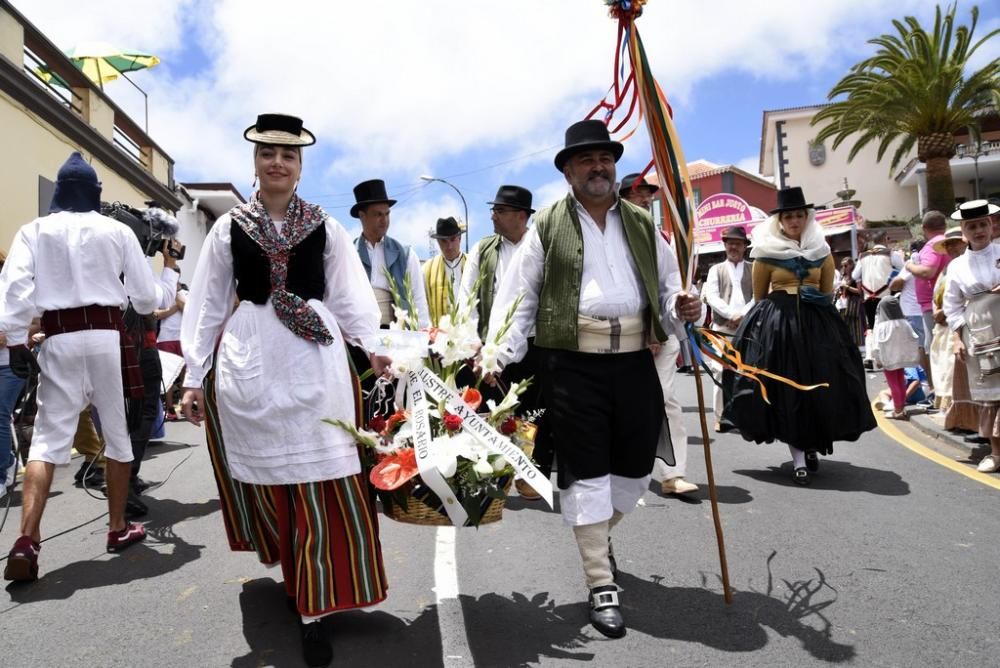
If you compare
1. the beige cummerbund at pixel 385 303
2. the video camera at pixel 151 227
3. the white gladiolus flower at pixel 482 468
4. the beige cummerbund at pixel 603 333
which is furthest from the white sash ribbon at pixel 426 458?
the video camera at pixel 151 227

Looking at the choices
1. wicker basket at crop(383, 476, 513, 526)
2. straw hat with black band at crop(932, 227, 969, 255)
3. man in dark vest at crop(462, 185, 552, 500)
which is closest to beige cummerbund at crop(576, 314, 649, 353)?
wicker basket at crop(383, 476, 513, 526)

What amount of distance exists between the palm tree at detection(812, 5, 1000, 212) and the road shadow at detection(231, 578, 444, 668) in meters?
25.7

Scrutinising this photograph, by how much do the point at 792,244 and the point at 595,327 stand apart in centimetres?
292

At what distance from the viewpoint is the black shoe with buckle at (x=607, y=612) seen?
355 cm

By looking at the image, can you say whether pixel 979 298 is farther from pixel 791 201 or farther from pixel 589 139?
pixel 589 139

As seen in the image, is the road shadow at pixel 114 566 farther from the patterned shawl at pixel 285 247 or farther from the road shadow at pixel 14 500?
the patterned shawl at pixel 285 247

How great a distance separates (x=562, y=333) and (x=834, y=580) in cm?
185

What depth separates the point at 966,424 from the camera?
24.1 ft

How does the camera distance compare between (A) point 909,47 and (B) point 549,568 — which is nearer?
(B) point 549,568

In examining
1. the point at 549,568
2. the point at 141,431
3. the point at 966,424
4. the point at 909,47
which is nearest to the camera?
the point at 549,568

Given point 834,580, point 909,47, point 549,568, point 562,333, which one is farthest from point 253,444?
point 909,47

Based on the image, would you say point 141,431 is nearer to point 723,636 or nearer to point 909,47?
point 723,636

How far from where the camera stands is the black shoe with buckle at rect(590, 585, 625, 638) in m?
3.55

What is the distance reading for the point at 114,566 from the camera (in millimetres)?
4766
